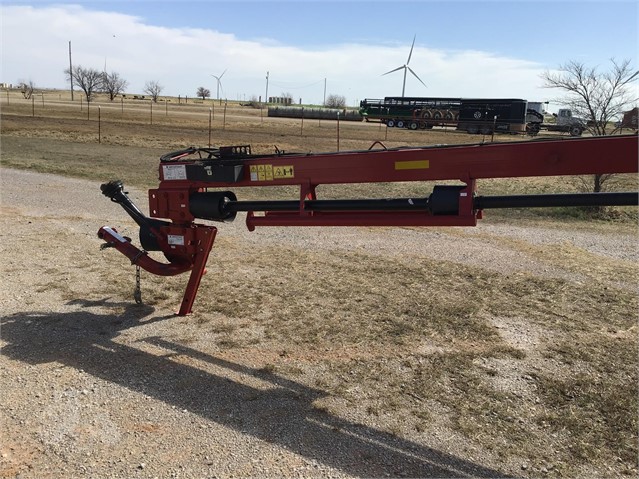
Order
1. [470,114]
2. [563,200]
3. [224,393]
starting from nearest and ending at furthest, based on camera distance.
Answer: [563,200] < [224,393] < [470,114]

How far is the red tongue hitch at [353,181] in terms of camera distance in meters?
3.38

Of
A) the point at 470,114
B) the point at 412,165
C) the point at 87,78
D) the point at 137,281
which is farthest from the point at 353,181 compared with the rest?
the point at 87,78

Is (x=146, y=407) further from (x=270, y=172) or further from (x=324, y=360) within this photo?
(x=270, y=172)

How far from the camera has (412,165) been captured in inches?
153

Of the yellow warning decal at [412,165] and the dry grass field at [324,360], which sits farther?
the yellow warning decal at [412,165]

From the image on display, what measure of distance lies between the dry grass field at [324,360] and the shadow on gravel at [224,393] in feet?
0.05

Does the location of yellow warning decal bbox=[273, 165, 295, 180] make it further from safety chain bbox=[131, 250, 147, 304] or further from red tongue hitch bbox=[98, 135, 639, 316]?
safety chain bbox=[131, 250, 147, 304]

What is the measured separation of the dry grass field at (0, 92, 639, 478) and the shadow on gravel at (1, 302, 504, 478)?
0.05 ft

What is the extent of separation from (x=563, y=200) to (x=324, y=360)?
2326 mm

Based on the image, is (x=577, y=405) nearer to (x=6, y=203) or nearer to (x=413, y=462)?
(x=413, y=462)

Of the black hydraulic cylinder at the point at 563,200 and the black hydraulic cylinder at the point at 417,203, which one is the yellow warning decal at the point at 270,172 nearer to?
the black hydraulic cylinder at the point at 417,203

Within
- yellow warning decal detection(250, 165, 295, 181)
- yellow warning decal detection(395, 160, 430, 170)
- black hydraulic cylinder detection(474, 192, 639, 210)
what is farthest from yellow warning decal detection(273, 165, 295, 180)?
black hydraulic cylinder detection(474, 192, 639, 210)

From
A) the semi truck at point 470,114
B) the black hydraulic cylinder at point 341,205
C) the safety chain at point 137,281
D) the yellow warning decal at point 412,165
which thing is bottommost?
the safety chain at point 137,281

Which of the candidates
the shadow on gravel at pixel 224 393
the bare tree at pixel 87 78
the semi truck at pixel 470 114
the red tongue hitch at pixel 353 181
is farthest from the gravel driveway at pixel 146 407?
the bare tree at pixel 87 78
